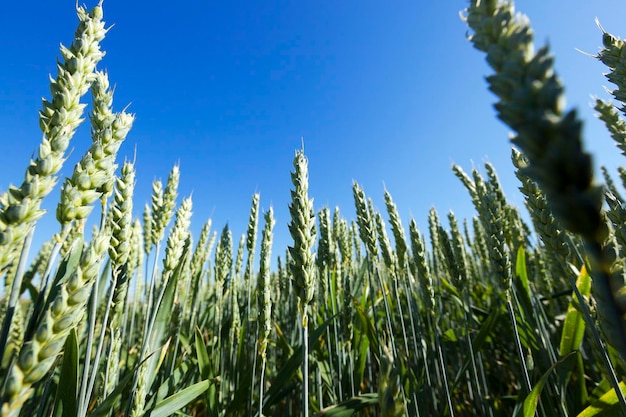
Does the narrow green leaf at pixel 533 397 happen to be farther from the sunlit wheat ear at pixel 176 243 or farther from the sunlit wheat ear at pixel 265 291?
the sunlit wheat ear at pixel 176 243

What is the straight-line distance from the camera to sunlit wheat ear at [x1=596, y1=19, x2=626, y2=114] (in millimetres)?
1537

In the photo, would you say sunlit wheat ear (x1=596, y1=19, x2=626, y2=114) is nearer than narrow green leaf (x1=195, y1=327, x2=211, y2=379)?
Yes

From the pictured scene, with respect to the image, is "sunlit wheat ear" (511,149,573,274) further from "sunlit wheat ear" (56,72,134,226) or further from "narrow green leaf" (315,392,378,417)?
"sunlit wheat ear" (56,72,134,226)

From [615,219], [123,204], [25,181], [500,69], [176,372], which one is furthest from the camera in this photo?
[176,372]

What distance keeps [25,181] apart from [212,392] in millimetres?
1522

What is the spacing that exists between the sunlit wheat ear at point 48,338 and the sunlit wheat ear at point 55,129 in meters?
0.18

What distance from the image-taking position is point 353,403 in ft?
4.55

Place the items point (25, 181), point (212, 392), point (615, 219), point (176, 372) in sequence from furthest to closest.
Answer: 1. point (176, 372)
2. point (212, 392)
3. point (615, 219)
4. point (25, 181)

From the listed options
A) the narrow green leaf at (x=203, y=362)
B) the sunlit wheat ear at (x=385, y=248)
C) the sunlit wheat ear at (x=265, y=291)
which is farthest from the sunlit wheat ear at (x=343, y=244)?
the narrow green leaf at (x=203, y=362)

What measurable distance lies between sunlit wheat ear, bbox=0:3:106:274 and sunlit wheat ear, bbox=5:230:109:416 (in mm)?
180

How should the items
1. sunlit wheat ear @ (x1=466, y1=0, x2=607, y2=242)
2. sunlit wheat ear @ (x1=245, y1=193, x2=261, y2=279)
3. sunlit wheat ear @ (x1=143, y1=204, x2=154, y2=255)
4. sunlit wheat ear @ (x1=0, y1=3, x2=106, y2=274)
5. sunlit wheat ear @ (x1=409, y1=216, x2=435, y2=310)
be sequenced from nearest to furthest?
sunlit wheat ear @ (x1=466, y1=0, x2=607, y2=242) < sunlit wheat ear @ (x1=0, y1=3, x2=106, y2=274) < sunlit wheat ear @ (x1=409, y1=216, x2=435, y2=310) < sunlit wheat ear @ (x1=245, y1=193, x2=261, y2=279) < sunlit wheat ear @ (x1=143, y1=204, x2=154, y2=255)

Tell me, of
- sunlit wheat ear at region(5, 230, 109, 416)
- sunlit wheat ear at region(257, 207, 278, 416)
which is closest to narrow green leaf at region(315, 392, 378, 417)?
sunlit wheat ear at region(257, 207, 278, 416)

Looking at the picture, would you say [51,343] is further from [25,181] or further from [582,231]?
[582,231]

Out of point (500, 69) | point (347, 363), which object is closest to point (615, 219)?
point (500, 69)
